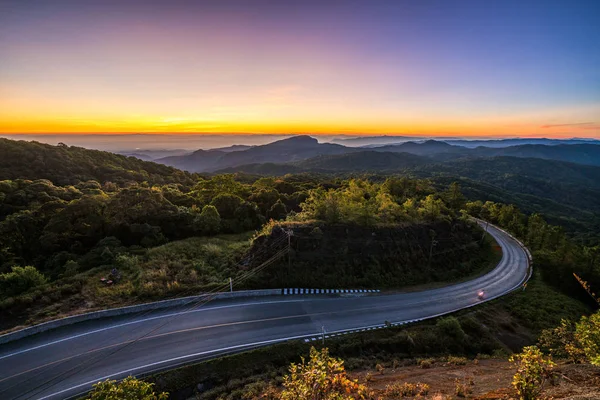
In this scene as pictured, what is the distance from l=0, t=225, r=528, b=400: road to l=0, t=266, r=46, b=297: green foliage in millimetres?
6576

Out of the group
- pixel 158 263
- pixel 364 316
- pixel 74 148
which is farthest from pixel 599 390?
pixel 74 148

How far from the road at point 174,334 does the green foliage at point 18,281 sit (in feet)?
21.6

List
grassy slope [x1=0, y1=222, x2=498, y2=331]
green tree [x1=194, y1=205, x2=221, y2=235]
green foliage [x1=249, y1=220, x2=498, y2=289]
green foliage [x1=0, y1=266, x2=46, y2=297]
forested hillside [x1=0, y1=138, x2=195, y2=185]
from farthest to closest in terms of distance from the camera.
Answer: forested hillside [x1=0, y1=138, x2=195, y2=185]
green tree [x1=194, y1=205, x2=221, y2=235]
green foliage [x1=249, y1=220, x2=498, y2=289]
green foliage [x1=0, y1=266, x2=46, y2=297]
grassy slope [x1=0, y1=222, x2=498, y2=331]

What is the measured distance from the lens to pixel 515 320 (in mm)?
29672

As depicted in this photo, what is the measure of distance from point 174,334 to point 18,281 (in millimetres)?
15393

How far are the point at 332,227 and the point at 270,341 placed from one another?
Answer: 17.5 meters

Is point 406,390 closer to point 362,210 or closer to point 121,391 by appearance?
point 121,391

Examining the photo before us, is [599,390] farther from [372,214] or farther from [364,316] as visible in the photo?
[372,214]

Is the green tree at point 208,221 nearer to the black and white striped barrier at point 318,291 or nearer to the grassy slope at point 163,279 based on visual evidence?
the grassy slope at point 163,279

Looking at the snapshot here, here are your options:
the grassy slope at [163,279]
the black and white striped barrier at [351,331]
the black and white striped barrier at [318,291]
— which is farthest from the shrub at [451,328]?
the grassy slope at [163,279]

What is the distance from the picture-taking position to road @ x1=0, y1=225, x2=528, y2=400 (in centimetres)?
1730

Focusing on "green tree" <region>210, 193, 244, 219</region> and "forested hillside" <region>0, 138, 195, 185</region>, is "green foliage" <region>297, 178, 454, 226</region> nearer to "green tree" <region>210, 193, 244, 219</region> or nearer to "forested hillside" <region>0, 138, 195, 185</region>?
"green tree" <region>210, 193, 244, 219</region>

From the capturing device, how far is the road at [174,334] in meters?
17.3

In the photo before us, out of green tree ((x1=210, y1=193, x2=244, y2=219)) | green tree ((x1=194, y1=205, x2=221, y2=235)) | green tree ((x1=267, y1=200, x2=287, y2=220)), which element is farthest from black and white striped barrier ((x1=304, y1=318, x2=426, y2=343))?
green tree ((x1=210, y1=193, x2=244, y2=219))
